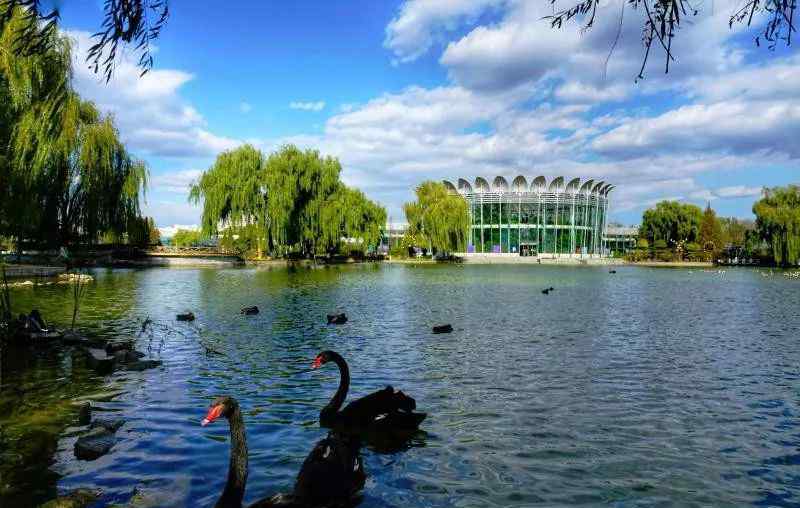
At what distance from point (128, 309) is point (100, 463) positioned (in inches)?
608

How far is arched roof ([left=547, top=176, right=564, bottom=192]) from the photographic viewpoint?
105 m

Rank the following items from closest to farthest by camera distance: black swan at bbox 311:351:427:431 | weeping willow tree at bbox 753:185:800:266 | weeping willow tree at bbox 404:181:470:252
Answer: black swan at bbox 311:351:427:431 → weeping willow tree at bbox 753:185:800:266 → weeping willow tree at bbox 404:181:470:252

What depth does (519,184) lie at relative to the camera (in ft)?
349

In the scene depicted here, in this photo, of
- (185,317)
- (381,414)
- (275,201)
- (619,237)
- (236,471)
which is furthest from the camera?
(619,237)

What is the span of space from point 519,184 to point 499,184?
3657 millimetres

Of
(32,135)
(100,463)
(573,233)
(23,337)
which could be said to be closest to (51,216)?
(32,135)

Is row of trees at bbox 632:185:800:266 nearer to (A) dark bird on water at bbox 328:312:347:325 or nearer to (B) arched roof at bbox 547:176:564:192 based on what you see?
(B) arched roof at bbox 547:176:564:192

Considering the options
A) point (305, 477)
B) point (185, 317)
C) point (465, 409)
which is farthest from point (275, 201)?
point (305, 477)

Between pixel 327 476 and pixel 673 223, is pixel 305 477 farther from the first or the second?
pixel 673 223

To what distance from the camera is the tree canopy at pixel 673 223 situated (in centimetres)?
9200

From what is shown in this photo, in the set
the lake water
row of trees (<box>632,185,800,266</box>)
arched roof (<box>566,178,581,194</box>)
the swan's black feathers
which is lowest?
the lake water

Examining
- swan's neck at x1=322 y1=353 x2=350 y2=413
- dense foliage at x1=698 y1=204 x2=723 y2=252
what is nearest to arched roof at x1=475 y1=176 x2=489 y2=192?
dense foliage at x1=698 y1=204 x2=723 y2=252

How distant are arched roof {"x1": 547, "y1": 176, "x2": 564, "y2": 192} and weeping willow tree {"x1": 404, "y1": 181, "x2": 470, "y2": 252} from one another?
112ft

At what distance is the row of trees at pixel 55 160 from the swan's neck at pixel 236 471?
884cm
